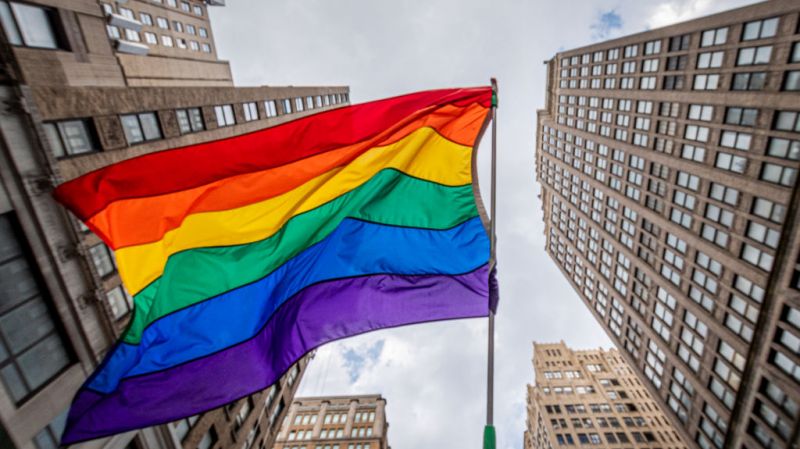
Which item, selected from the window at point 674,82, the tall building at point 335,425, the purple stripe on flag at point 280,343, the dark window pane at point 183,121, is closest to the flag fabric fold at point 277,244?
the purple stripe on flag at point 280,343

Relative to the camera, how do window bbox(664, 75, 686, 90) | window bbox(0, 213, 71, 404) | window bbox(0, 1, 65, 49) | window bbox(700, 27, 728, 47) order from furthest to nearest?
window bbox(664, 75, 686, 90) < window bbox(700, 27, 728, 47) < window bbox(0, 1, 65, 49) < window bbox(0, 213, 71, 404)

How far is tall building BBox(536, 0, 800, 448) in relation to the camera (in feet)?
92.1

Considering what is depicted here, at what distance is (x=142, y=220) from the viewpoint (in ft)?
31.2

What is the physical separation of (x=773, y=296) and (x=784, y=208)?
6546 mm

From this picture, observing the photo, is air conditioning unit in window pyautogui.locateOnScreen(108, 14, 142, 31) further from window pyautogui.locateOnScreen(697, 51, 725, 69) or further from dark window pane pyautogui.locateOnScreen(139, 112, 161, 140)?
window pyautogui.locateOnScreen(697, 51, 725, 69)

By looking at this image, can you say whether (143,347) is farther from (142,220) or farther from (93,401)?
(142,220)

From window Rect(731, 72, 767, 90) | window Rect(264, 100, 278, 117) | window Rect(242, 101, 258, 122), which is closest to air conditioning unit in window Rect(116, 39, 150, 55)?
window Rect(242, 101, 258, 122)

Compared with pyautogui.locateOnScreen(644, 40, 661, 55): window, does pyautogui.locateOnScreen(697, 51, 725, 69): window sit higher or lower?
lower

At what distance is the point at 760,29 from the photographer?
28688 mm

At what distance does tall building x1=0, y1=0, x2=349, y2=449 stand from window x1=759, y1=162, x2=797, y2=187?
39334 millimetres

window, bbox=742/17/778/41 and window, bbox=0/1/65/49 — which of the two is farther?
window, bbox=742/17/778/41

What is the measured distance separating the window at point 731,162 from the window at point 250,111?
38727 mm

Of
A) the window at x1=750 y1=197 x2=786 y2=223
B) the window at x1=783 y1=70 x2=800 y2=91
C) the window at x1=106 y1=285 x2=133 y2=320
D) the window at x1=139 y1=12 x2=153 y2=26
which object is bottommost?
the window at x1=750 y1=197 x2=786 y2=223

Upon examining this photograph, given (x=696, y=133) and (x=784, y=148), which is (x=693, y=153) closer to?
(x=696, y=133)
